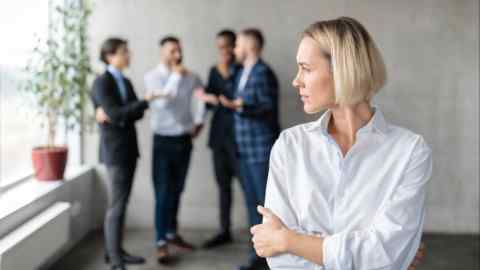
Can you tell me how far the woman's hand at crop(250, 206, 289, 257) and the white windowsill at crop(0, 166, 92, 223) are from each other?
2181 millimetres

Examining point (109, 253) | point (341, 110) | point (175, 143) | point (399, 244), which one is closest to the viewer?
point (399, 244)

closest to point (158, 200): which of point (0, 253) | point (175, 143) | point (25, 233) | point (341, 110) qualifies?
point (175, 143)

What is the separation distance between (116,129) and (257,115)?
3.39 ft

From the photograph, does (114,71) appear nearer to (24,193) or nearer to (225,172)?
(24,193)

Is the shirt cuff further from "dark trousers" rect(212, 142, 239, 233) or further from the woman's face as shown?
"dark trousers" rect(212, 142, 239, 233)

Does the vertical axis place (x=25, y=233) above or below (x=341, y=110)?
below

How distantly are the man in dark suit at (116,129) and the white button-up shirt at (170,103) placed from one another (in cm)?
41

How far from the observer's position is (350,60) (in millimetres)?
1259

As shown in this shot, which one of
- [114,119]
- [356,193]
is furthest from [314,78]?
[114,119]

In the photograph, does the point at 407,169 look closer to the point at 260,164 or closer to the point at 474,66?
the point at 260,164

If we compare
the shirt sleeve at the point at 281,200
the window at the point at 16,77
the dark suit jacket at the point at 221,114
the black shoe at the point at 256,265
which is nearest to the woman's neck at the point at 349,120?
the shirt sleeve at the point at 281,200

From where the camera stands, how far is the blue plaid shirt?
3.78 meters

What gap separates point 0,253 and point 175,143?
5.49 feet

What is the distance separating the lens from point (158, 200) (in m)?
4.08
